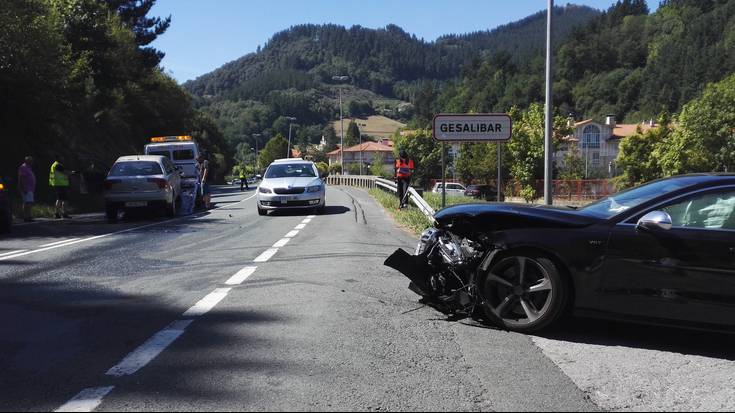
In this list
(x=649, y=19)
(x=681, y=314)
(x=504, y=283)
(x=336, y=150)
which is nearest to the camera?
(x=681, y=314)

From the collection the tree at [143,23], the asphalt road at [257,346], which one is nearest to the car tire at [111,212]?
the asphalt road at [257,346]

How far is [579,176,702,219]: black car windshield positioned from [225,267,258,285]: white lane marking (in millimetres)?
3959

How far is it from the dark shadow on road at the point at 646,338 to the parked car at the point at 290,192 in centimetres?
1229

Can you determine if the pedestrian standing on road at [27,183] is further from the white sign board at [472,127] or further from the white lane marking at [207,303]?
the white lane marking at [207,303]

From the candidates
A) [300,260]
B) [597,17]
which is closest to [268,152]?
[597,17]

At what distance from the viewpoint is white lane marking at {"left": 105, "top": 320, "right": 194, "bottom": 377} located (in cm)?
419

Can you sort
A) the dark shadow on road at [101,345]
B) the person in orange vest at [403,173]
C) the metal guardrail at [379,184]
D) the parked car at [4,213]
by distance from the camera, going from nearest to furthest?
the dark shadow on road at [101,345] → the parked car at [4,213] → the metal guardrail at [379,184] → the person in orange vest at [403,173]

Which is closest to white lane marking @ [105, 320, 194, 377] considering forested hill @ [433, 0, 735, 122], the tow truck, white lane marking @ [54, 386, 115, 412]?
white lane marking @ [54, 386, 115, 412]

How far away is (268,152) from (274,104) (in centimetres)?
5732

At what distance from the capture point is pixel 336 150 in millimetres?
178875

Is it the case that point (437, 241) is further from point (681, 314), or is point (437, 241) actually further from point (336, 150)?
point (336, 150)

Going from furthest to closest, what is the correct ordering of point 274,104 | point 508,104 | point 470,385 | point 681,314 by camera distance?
point 274,104 → point 508,104 → point 681,314 → point 470,385

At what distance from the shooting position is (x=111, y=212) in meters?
16.4

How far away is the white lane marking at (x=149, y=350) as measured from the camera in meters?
4.19
